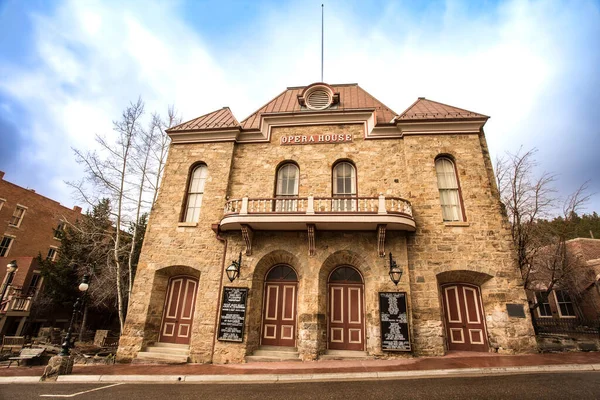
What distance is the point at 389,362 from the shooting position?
25.2ft

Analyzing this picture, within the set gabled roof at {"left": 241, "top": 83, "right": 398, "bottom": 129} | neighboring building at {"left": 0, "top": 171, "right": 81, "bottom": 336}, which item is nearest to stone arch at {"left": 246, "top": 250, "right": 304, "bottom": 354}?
gabled roof at {"left": 241, "top": 83, "right": 398, "bottom": 129}

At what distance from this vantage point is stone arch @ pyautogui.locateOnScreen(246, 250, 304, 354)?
9.12m

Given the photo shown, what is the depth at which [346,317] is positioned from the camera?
367 inches

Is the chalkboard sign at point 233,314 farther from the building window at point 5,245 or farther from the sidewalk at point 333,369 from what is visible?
the building window at point 5,245

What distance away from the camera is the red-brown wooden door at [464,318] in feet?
29.2

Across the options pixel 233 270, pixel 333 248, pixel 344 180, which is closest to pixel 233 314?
pixel 233 270

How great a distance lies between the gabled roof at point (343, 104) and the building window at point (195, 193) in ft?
A: 9.58

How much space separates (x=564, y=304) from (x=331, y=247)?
63.4 feet

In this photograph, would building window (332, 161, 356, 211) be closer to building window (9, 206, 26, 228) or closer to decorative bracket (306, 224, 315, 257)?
decorative bracket (306, 224, 315, 257)

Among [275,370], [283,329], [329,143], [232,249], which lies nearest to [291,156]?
[329,143]

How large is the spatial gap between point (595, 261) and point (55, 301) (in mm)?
36232

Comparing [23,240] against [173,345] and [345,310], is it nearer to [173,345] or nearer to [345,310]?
[173,345]

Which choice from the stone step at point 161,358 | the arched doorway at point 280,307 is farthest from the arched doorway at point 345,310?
the stone step at point 161,358

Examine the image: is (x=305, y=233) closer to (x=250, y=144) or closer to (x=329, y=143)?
(x=329, y=143)
